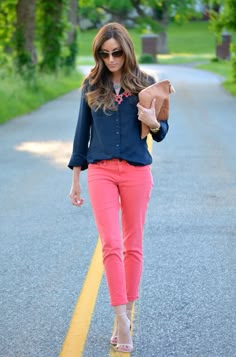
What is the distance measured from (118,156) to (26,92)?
21431 millimetres

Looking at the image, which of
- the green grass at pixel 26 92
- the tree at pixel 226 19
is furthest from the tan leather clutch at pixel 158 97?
the tree at pixel 226 19

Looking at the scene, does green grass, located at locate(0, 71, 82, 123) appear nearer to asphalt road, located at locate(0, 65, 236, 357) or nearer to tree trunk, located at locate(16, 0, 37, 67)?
tree trunk, located at locate(16, 0, 37, 67)

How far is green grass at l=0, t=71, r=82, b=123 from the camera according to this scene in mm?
22436

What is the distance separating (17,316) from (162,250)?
217 centimetres

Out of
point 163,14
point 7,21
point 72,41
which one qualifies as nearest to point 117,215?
point 7,21

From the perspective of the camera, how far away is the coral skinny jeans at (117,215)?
497 cm

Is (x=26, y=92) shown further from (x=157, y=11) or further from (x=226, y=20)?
(x=157, y=11)

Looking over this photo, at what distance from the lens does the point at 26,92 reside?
26.2m

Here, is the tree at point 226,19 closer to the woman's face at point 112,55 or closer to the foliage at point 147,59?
the woman's face at point 112,55

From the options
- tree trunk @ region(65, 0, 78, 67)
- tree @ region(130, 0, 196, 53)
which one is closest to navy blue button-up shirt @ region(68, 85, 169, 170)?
tree trunk @ region(65, 0, 78, 67)

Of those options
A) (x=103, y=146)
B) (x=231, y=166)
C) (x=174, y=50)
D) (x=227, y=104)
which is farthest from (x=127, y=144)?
(x=174, y=50)

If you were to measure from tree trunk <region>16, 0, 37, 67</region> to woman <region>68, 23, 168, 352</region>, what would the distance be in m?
25.1

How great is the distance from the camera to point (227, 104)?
25.8 m

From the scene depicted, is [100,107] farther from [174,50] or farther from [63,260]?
[174,50]
